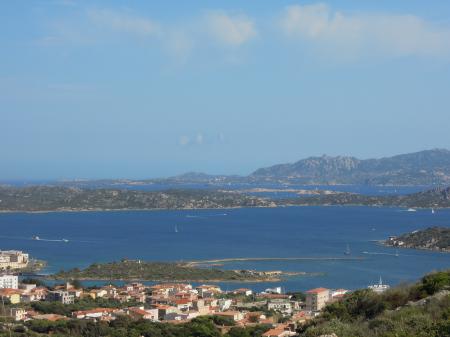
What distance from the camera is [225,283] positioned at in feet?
127

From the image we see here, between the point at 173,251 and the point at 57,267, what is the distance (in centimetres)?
1196

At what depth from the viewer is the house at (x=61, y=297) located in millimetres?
28853

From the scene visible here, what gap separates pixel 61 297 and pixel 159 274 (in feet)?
40.5

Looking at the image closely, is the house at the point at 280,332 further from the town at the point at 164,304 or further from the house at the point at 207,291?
the house at the point at 207,291

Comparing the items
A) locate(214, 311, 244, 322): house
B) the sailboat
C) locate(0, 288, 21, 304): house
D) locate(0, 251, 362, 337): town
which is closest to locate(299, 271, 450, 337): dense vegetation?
locate(0, 251, 362, 337): town

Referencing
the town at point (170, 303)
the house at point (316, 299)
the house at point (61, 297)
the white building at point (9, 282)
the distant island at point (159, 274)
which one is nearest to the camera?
the town at point (170, 303)

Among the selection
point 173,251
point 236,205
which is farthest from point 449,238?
point 236,205

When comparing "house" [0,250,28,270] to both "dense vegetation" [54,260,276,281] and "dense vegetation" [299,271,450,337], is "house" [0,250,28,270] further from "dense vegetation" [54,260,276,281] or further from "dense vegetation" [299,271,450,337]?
"dense vegetation" [299,271,450,337]

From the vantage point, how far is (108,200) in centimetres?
11119

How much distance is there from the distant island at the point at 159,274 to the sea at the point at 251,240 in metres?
1.37

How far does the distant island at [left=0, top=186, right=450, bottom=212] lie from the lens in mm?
107250

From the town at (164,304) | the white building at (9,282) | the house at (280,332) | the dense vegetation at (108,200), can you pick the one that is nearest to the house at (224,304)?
the town at (164,304)

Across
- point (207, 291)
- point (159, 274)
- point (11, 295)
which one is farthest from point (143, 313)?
point (159, 274)

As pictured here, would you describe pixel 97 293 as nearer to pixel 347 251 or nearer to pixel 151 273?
pixel 151 273
